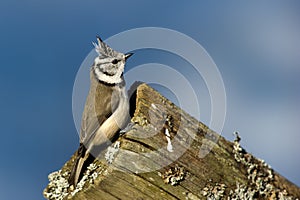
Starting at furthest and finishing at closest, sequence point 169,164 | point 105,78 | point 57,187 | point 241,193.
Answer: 1. point 105,78
2. point 57,187
3. point 241,193
4. point 169,164

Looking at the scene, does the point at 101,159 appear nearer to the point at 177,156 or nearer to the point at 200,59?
the point at 177,156

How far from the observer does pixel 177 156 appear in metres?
3.01

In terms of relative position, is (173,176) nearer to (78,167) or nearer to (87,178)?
(87,178)

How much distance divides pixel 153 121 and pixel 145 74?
2.77 ft

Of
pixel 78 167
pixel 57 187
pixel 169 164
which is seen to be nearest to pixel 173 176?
pixel 169 164

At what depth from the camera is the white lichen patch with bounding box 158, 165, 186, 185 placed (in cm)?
287

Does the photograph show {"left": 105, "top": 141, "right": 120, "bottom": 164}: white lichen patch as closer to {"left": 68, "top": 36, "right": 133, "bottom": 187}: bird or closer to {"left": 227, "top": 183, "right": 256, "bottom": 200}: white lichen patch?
{"left": 68, "top": 36, "right": 133, "bottom": 187}: bird

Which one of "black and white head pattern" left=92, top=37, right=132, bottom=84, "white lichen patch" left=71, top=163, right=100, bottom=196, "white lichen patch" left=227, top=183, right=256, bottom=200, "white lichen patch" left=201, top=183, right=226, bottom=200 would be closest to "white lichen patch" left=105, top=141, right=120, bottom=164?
"white lichen patch" left=71, top=163, right=100, bottom=196

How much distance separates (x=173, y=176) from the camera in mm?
2871

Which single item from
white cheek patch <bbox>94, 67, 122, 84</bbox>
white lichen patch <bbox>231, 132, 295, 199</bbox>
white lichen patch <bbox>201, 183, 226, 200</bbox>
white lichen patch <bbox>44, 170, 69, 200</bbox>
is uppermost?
white cheek patch <bbox>94, 67, 122, 84</bbox>

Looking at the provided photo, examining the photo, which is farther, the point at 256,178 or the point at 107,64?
the point at 107,64

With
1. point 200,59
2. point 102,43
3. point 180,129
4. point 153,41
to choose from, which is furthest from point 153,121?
point 102,43

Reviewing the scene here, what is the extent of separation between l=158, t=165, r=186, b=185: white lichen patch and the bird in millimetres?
677

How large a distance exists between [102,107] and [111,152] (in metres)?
1.79
